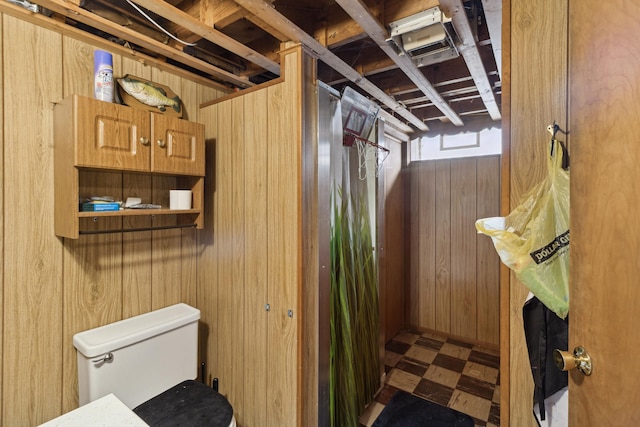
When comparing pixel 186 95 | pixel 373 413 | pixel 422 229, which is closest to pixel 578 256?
pixel 373 413

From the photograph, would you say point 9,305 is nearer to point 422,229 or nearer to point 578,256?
point 578,256

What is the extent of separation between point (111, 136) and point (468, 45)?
5.82 feet

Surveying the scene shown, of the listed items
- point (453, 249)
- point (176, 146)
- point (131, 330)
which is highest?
point (176, 146)

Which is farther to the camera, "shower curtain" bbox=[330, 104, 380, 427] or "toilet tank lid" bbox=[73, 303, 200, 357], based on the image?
"shower curtain" bbox=[330, 104, 380, 427]

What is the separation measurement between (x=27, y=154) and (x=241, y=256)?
3.49 ft

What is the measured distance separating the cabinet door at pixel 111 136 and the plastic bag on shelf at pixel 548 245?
153 centimetres

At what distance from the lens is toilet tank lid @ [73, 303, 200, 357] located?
1325 millimetres

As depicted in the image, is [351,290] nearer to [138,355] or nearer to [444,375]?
[138,355]

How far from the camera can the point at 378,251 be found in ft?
7.31

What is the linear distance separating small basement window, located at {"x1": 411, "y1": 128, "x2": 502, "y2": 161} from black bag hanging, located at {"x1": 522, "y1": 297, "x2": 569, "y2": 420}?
2411 millimetres

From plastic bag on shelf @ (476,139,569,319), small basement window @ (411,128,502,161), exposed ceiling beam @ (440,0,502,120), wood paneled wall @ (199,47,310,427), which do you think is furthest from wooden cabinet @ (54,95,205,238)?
small basement window @ (411,128,502,161)

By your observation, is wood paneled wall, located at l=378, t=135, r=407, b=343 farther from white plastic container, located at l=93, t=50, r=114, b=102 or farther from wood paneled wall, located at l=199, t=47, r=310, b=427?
white plastic container, located at l=93, t=50, r=114, b=102

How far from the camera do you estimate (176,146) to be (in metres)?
1.54

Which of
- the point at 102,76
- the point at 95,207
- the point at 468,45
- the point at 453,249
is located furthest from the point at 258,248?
the point at 453,249
